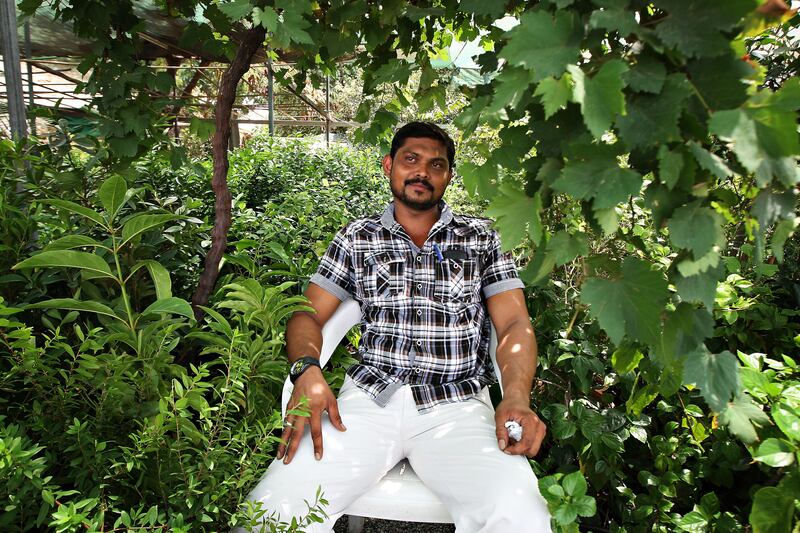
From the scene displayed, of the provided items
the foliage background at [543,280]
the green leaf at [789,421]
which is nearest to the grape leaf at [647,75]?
the foliage background at [543,280]

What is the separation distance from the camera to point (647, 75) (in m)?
0.80

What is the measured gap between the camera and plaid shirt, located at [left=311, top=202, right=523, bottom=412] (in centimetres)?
215

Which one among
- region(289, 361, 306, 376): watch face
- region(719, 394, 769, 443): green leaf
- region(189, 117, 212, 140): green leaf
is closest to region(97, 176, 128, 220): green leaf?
region(189, 117, 212, 140): green leaf

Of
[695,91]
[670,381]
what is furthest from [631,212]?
[695,91]

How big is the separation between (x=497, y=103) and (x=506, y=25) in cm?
166

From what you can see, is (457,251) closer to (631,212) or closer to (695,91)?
(631,212)

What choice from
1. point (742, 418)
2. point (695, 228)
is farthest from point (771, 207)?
point (742, 418)

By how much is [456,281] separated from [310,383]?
0.75 m

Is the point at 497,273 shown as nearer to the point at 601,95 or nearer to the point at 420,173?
the point at 420,173

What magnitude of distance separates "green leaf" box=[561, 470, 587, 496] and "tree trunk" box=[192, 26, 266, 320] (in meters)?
1.41

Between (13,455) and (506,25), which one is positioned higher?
(506,25)

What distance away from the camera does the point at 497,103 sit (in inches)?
32.4

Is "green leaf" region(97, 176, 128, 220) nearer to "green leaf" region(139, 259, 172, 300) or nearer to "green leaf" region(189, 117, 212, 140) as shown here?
"green leaf" region(139, 259, 172, 300)

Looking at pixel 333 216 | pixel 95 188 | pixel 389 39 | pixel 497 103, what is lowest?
pixel 333 216
